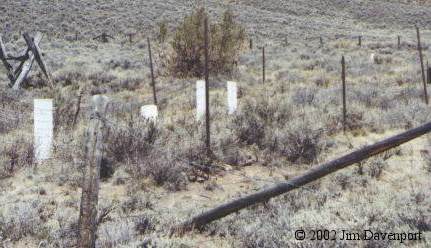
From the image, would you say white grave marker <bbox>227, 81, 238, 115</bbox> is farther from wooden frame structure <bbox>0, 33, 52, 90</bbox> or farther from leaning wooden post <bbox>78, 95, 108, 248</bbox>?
leaning wooden post <bbox>78, 95, 108, 248</bbox>

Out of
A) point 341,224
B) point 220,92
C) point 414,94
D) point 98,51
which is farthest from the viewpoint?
point 98,51

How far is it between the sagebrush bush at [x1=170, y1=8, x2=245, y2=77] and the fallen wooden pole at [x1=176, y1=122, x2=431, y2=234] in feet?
44.2

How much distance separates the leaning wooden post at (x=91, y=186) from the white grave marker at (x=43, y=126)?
4193 millimetres

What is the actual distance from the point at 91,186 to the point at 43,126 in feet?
14.7

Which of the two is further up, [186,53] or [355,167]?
[186,53]

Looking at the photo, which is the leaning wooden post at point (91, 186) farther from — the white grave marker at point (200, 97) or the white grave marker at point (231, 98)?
the white grave marker at point (231, 98)

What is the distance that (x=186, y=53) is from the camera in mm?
18234

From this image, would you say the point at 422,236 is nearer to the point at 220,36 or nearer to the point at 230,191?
the point at 230,191

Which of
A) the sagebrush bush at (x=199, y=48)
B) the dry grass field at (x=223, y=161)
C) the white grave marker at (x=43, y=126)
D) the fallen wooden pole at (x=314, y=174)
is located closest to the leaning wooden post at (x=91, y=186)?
the dry grass field at (x=223, y=161)

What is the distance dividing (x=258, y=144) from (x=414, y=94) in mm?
6460

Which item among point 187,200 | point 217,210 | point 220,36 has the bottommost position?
point 187,200

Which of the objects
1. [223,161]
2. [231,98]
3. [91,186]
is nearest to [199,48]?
[231,98]

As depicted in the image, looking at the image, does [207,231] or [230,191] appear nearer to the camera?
[207,231]

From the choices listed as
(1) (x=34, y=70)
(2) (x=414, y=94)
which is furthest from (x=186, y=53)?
(2) (x=414, y=94)
